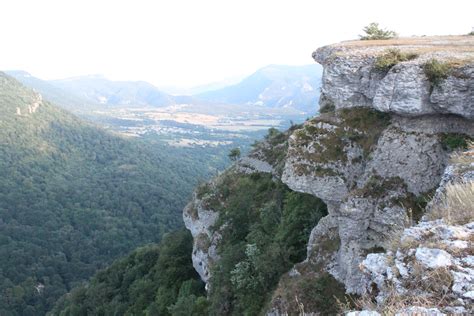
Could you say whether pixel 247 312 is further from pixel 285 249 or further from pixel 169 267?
pixel 169 267

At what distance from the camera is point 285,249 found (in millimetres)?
24578

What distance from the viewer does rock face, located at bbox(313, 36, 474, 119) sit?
17.2 meters

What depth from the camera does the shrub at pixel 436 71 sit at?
57.0ft

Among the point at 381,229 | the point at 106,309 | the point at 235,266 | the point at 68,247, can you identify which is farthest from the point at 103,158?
the point at 381,229

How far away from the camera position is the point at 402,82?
18.2 metres

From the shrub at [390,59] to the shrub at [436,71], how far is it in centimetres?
161

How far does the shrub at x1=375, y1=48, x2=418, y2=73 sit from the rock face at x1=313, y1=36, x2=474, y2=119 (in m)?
0.25

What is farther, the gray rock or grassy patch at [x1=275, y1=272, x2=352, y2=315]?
grassy patch at [x1=275, y1=272, x2=352, y2=315]

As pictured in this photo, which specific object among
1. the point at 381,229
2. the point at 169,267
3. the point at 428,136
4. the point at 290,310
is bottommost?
the point at 169,267

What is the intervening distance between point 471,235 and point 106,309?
156ft

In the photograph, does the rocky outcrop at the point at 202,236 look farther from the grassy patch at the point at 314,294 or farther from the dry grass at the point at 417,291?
the dry grass at the point at 417,291

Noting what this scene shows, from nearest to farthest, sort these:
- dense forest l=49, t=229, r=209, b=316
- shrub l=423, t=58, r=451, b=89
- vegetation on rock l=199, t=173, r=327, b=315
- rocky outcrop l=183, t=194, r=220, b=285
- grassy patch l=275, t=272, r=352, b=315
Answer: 1. shrub l=423, t=58, r=451, b=89
2. grassy patch l=275, t=272, r=352, b=315
3. vegetation on rock l=199, t=173, r=327, b=315
4. rocky outcrop l=183, t=194, r=220, b=285
5. dense forest l=49, t=229, r=209, b=316

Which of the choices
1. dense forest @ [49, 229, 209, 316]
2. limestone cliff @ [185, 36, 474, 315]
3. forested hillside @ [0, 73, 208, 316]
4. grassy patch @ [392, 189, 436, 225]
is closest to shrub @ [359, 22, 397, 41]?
limestone cliff @ [185, 36, 474, 315]

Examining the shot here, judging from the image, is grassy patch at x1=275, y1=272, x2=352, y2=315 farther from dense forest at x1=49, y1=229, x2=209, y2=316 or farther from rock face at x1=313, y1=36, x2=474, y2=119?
dense forest at x1=49, y1=229, x2=209, y2=316
